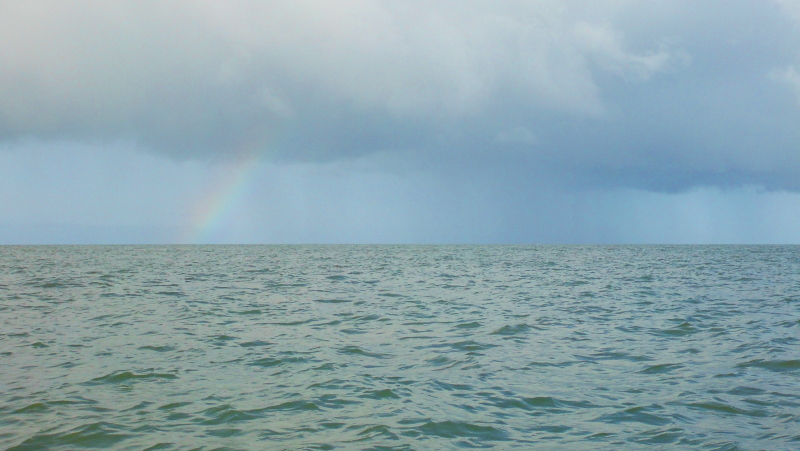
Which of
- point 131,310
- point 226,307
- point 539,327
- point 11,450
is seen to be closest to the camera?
point 11,450

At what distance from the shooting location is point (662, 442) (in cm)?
1073

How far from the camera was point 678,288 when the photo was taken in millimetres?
42469

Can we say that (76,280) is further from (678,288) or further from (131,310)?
(678,288)

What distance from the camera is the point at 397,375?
1584 cm

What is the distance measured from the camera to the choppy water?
36.6 feet

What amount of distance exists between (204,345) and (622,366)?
12.8 m

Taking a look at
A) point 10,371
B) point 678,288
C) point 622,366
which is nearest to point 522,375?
point 622,366

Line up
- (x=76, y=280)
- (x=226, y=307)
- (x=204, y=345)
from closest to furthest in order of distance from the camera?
(x=204, y=345) → (x=226, y=307) → (x=76, y=280)

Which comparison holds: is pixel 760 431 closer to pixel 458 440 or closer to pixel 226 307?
pixel 458 440

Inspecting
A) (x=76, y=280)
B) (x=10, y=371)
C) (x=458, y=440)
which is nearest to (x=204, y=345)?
(x=10, y=371)

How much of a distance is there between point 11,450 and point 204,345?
978 centimetres

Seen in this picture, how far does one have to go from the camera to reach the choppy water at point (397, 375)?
36.6ft

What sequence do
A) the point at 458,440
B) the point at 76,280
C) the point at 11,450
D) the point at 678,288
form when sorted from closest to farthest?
the point at 11,450, the point at 458,440, the point at 678,288, the point at 76,280

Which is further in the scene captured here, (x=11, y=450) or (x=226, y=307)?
(x=226, y=307)
